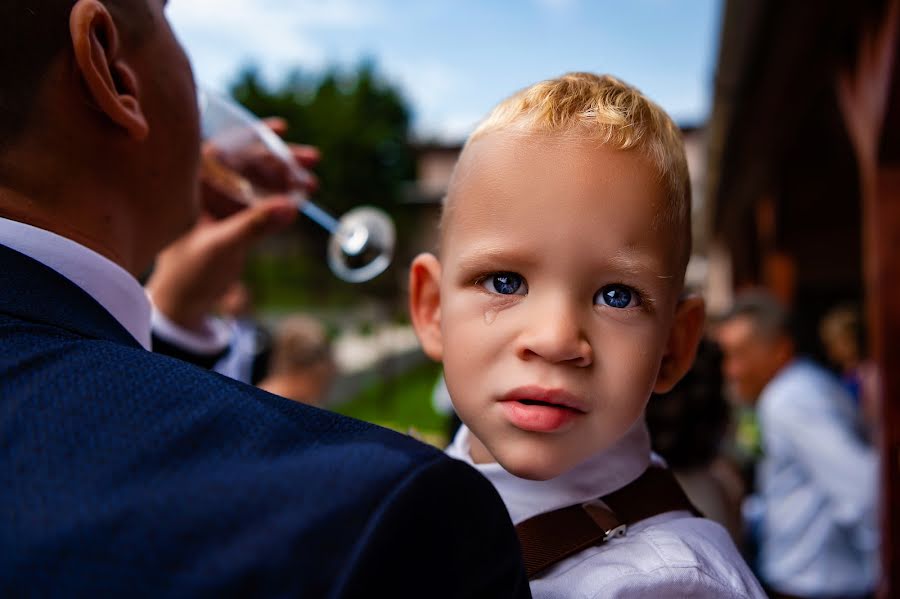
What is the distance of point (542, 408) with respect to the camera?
30.6 inches

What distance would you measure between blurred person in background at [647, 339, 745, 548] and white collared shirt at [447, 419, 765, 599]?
1.09 m

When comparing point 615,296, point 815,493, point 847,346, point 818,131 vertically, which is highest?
point 615,296

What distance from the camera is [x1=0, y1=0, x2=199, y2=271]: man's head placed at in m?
0.86

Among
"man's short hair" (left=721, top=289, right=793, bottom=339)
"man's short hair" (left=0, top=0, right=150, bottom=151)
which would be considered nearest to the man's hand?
"man's short hair" (left=0, top=0, right=150, bottom=151)

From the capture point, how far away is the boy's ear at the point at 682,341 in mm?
930

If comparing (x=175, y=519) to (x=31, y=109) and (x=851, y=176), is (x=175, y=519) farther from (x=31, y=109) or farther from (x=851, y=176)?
(x=851, y=176)

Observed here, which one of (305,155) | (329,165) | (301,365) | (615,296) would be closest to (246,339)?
(301,365)

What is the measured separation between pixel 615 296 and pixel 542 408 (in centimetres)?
14

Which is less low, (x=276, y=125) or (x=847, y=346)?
(x=276, y=125)

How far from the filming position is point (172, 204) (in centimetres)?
112

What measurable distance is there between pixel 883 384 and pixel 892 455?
0.26 metres

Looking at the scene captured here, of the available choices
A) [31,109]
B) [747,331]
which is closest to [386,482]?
[31,109]

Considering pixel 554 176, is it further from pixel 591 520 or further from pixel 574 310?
pixel 591 520

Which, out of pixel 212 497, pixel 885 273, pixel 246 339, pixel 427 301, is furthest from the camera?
pixel 246 339
